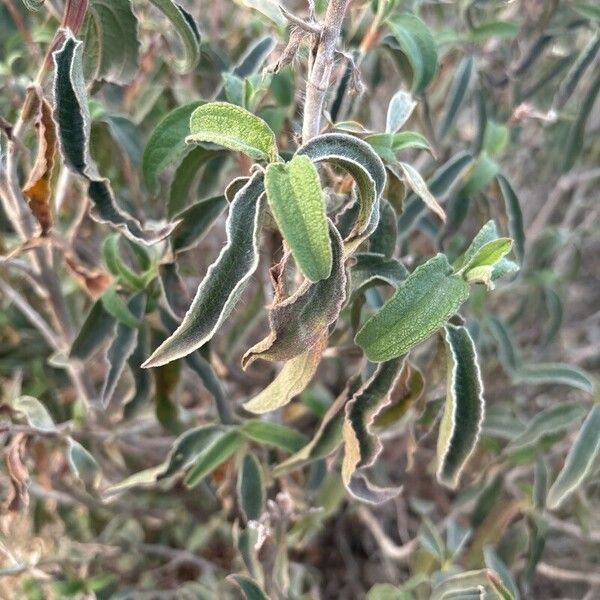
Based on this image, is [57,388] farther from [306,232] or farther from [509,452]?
[306,232]

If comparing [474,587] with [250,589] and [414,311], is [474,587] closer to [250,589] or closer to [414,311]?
[250,589]

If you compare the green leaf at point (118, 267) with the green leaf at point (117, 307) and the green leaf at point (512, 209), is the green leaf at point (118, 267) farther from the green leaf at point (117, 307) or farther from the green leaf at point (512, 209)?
the green leaf at point (512, 209)

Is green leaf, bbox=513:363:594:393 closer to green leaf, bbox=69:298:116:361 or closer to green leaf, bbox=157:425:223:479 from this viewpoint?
green leaf, bbox=157:425:223:479

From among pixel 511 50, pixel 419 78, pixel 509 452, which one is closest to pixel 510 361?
pixel 509 452

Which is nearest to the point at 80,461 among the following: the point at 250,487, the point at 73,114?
the point at 250,487

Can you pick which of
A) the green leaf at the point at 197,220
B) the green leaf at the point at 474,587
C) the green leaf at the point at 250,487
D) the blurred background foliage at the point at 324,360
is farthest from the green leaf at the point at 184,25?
the green leaf at the point at 474,587

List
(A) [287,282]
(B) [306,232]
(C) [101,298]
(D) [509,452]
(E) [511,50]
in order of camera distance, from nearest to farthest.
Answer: (B) [306,232] → (A) [287,282] → (C) [101,298] → (D) [509,452] → (E) [511,50]

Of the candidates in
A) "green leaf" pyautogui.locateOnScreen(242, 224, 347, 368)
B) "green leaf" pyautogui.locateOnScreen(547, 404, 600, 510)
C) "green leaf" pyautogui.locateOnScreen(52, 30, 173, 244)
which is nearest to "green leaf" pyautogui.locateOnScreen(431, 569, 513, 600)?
"green leaf" pyautogui.locateOnScreen(547, 404, 600, 510)

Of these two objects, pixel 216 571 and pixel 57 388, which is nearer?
pixel 57 388
